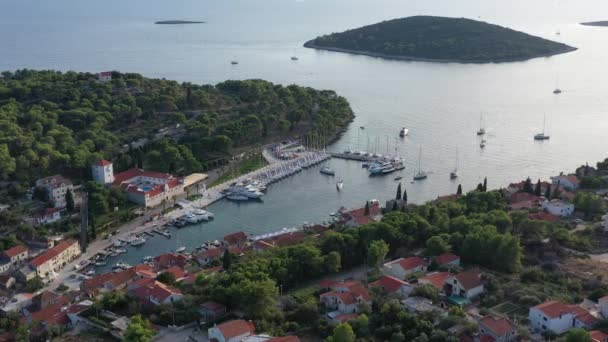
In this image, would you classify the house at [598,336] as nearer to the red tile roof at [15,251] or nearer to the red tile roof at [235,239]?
the red tile roof at [235,239]

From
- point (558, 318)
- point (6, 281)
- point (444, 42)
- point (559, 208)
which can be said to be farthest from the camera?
point (444, 42)

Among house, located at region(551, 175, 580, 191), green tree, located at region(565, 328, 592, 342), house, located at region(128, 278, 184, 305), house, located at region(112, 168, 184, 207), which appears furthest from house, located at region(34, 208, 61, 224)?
house, located at region(551, 175, 580, 191)

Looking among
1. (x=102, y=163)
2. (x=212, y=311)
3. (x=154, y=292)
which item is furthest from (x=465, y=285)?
(x=102, y=163)

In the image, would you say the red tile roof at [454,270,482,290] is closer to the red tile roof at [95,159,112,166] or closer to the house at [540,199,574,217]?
the house at [540,199,574,217]

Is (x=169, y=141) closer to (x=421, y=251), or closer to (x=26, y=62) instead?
(x=421, y=251)

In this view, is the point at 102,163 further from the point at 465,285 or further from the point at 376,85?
the point at 376,85

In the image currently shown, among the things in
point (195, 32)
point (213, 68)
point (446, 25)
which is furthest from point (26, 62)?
point (446, 25)
